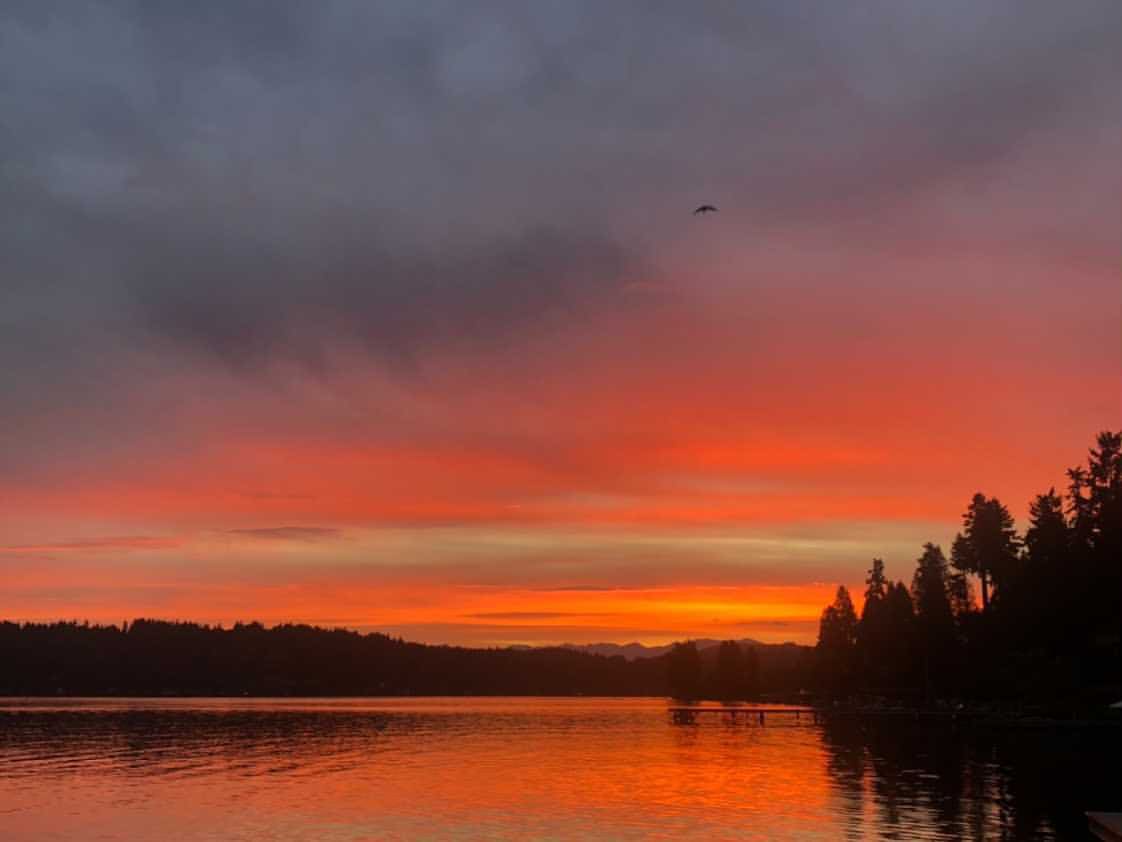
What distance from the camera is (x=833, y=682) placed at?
198m

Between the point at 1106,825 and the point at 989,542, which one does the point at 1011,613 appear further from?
the point at 1106,825

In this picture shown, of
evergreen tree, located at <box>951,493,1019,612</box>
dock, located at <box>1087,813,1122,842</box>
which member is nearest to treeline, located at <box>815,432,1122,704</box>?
evergreen tree, located at <box>951,493,1019,612</box>

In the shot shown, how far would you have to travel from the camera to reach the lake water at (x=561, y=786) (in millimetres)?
47406

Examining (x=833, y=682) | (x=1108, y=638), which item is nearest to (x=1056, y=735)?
(x=1108, y=638)

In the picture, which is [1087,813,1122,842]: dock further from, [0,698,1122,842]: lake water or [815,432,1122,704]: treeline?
[815,432,1122,704]: treeline

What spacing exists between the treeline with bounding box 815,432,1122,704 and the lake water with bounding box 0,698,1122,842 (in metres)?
9.03

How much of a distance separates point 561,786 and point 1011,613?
68736mm

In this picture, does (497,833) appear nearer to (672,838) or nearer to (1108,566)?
(672,838)

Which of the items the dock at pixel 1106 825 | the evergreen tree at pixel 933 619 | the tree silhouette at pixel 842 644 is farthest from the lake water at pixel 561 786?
the tree silhouette at pixel 842 644

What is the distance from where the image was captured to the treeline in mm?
98938

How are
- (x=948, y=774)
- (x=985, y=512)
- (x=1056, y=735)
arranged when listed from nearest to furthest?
1. (x=948, y=774)
2. (x=1056, y=735)
3. (x=985, y=512)

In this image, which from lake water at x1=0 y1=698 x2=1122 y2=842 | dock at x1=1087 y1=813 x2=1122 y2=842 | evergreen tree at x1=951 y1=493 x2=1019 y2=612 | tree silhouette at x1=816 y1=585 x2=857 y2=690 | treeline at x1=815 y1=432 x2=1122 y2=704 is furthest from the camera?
tree silhouette at x1=816 y1=585 x2=857 y2=690

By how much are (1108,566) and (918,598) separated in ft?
204

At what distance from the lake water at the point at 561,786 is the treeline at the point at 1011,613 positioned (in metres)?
9.03
